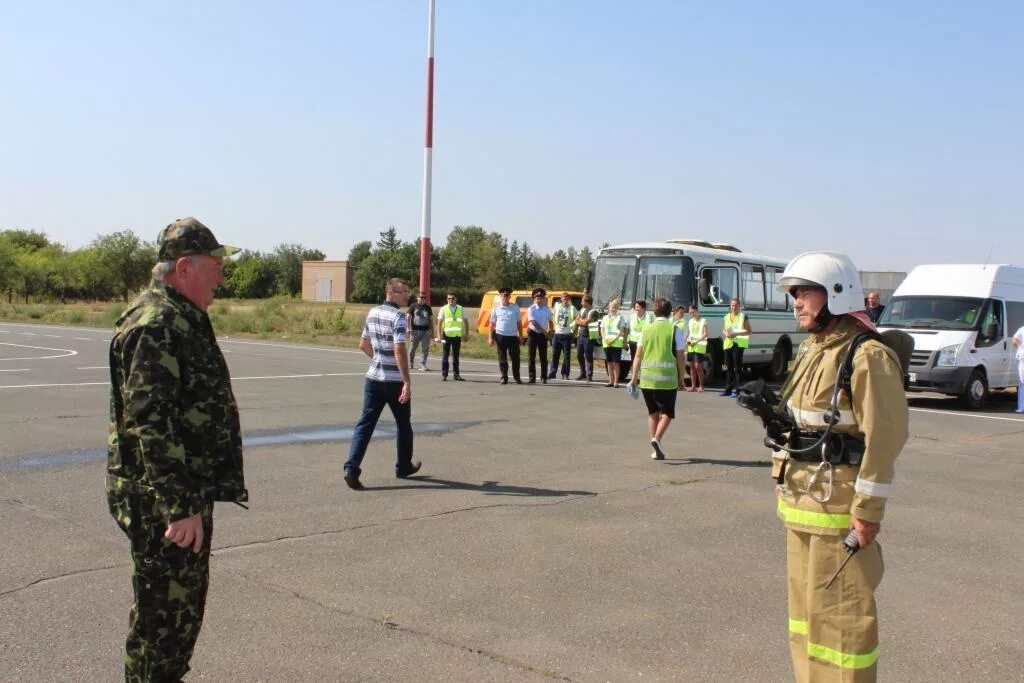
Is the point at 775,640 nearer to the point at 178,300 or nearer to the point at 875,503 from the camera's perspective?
the point at 875,503

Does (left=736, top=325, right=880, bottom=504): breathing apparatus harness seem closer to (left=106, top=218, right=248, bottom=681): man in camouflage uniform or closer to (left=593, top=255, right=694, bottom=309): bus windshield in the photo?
(left=106, top=218, right=248, bottom=681): man in camouflage uniform

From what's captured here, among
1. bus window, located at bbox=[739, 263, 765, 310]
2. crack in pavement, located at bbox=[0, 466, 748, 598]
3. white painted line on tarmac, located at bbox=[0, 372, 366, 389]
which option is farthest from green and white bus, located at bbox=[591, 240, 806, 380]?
crack in pavement, located at bbox=[0, 466, 748, 598]

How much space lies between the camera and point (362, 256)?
11719 cm

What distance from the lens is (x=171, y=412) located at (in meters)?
3.16

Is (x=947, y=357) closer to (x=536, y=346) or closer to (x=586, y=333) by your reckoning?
(x=586, y=333)

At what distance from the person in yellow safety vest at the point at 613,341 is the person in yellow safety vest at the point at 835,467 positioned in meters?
15.7

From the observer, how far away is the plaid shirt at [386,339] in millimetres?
8578

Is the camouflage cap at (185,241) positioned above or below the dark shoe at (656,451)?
above

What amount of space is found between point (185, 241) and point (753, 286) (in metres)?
21.4

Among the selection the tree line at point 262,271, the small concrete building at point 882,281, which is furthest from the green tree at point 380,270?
the small concrete building at point 882,281

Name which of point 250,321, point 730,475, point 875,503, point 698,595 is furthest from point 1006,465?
point 250,321

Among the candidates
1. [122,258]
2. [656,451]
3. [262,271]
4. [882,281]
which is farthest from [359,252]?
[656,451]

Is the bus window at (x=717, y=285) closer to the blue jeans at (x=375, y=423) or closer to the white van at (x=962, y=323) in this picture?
the white van at (x=962, y=323)

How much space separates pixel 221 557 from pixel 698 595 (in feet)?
9.95
